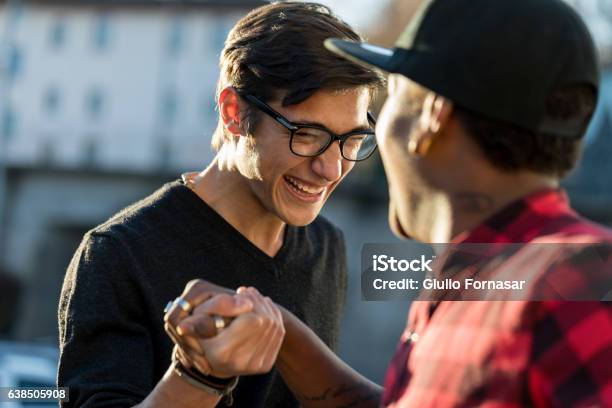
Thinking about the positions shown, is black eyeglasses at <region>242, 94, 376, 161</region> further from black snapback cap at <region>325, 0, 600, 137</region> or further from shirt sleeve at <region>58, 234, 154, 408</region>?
black snapback cap at <region>325, 0, 600, 137</region>

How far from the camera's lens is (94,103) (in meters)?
58.1

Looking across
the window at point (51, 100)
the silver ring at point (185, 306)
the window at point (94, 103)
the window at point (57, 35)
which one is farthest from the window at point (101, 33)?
the silver ring at point (185, 306)

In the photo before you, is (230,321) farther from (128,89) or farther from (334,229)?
(128,89)

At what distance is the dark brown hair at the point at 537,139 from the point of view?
2043mm

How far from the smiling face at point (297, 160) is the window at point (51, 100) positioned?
185ft

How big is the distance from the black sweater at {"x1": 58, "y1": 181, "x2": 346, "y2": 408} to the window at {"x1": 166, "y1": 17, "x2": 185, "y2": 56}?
173ft

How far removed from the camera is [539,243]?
6.61 ft

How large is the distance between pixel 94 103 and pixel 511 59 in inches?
2254

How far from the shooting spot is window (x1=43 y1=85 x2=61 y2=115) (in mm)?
58312

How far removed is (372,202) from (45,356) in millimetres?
22115

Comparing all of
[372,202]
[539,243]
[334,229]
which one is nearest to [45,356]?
[334,229]

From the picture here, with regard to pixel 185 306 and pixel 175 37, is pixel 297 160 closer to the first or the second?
pixel 185 306

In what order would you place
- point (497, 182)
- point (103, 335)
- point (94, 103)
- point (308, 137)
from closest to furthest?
1. point (497, 182)
2. point (103, 335)
3. point (308, 137)
4. point (94, 103)
